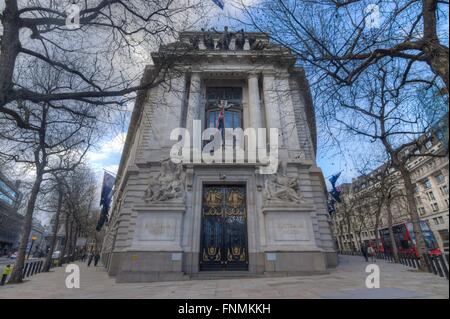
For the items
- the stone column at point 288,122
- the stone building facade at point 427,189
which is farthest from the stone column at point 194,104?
the stone building facade at point 427,189

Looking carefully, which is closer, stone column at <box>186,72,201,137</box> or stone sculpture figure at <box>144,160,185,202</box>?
stone sculpture figure at <box>144,160,185,202</box>

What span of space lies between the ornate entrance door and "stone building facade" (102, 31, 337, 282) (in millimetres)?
57

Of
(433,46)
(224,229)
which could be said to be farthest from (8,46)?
(224,229)

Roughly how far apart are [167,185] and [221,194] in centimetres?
350

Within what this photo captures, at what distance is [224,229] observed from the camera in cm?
1524

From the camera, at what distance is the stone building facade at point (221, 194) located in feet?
43.2

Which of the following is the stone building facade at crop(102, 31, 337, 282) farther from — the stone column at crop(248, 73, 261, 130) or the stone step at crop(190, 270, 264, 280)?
the stone step at crop(190, 270, 264, 280)

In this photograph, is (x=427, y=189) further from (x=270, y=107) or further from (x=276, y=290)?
(x=270, y=107)

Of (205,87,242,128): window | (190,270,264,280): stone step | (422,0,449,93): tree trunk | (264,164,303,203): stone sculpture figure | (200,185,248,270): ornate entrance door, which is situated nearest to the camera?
(422,0,449,93): tree trunk

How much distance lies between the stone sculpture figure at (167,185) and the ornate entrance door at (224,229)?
1.92 m

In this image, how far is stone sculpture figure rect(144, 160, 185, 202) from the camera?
14375mm

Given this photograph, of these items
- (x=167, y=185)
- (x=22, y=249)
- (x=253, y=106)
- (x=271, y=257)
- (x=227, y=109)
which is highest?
(x=227, y=109)

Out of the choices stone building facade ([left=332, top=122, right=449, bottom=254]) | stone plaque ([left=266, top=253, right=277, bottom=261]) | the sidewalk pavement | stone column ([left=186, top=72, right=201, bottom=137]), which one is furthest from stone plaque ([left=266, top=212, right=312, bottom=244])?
stone column ([left=186, top=72, right=201, bottom=137])
